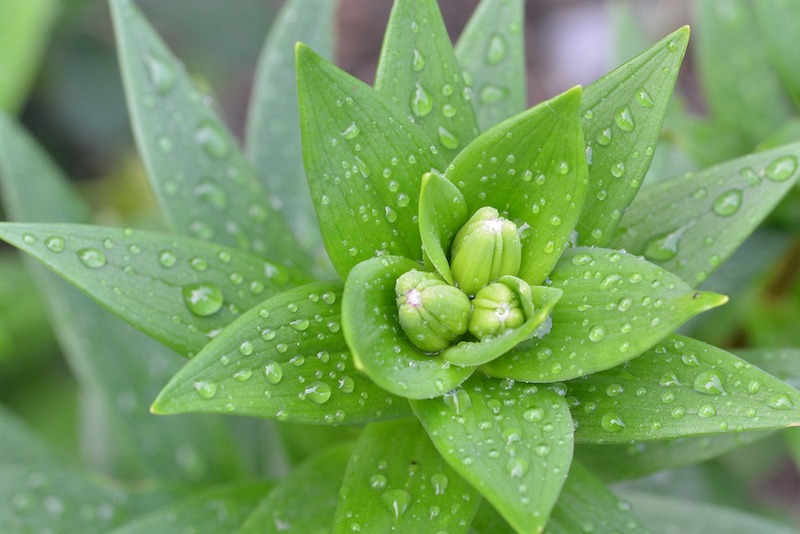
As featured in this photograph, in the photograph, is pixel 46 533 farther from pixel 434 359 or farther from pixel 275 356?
pixel 434 359

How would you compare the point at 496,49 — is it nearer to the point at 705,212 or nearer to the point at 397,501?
the point at 705,212

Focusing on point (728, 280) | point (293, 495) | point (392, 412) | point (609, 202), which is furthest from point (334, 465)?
point (728, 280)

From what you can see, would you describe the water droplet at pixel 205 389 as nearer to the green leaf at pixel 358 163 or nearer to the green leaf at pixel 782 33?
the green leaf at pixel 358 163

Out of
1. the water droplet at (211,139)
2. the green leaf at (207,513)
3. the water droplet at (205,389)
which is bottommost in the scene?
the green leaf at (207,513)

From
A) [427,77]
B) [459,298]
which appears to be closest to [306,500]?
[459,298]

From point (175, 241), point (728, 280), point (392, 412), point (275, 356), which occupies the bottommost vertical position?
point (728, 280)

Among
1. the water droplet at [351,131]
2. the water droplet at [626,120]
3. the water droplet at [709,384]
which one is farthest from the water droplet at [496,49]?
the water droplet at [709,384]
